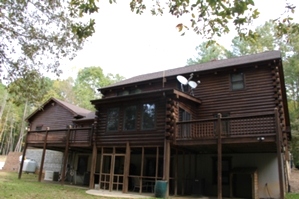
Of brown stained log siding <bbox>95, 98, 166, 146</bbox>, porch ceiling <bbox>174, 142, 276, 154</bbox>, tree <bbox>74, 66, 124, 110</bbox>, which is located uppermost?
tree <bbox>74, 66, 124, 110</bbox>

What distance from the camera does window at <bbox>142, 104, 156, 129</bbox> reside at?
13586mm

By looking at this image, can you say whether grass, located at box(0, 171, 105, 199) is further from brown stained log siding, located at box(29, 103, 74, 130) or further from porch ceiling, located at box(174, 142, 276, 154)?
brown stained log siding, located at box(29, 103, 74, 130)

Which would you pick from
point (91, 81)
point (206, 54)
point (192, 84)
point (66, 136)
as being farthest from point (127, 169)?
point (91, 81)

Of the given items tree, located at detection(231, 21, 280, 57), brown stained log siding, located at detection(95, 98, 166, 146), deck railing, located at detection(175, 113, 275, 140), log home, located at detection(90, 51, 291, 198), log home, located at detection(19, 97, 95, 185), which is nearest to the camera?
deck railing, located at detection(175, 113, 275, 140)

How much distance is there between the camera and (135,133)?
13891 millimetres

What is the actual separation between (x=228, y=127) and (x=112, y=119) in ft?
21.4

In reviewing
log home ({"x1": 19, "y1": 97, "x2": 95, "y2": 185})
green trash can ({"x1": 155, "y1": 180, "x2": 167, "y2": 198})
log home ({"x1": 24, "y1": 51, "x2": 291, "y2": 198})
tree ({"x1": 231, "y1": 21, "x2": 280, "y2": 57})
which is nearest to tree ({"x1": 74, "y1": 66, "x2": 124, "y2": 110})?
log home ({"x1": 19, "y1": 97, "x2": 95, "y2": 185})

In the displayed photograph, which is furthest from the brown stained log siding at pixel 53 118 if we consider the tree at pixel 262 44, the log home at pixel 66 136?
the tree at pixel 262 44

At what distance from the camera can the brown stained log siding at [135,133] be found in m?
13.1

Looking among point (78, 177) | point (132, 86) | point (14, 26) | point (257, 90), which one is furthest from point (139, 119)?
point (78, 177)

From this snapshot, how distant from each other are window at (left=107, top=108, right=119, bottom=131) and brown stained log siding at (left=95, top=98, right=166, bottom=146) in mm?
241

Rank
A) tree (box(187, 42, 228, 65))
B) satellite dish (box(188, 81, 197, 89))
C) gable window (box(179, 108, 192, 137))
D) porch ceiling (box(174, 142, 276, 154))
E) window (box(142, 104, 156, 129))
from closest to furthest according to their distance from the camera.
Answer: porch ceiling (box(174, 142, 276, 154)) → gable window (box(179, 108, 192, 137)) → window (box(142, 104, 156, 129)) → satellite dish (box(188, 81, 197, 89)) → tree (box(187, 42, 228, 65))

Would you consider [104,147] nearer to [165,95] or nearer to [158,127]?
[158,127]

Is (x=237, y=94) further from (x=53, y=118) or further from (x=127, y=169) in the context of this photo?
(x=53, y=118)
